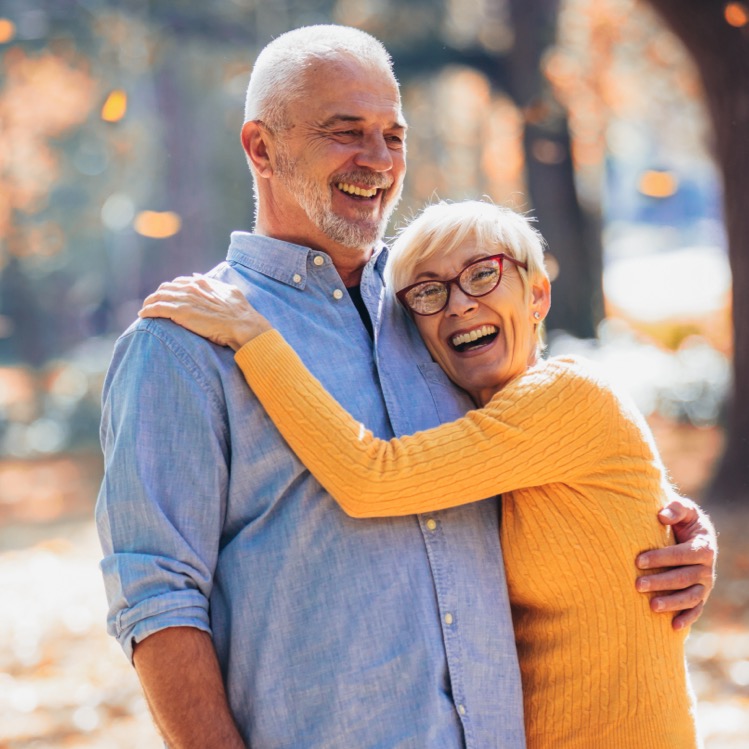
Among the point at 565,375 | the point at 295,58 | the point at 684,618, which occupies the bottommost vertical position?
the point at 684,618

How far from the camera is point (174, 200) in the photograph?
54.1 feet

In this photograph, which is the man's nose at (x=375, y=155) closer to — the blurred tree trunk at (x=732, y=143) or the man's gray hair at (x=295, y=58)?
the man's gray hair at (x=295, y=58)

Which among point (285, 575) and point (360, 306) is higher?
point (360, 306)

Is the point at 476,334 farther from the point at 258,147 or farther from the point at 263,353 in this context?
the point at 258,147

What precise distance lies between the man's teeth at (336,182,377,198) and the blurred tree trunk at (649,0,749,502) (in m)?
6.33

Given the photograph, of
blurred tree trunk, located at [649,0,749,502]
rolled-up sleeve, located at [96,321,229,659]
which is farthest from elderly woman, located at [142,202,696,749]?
blurred tree trunk, located at [649,0,749,502]

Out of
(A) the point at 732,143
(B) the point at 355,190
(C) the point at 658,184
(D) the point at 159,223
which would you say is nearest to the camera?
(B) the point at 355,190

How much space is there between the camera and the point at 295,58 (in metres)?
2.65

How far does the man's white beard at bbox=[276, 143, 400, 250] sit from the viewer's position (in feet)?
8.57

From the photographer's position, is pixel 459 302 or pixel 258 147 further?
pixel 258 147

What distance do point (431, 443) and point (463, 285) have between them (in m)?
0.46

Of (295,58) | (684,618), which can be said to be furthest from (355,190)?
(684,618)

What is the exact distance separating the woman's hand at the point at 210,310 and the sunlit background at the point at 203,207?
315cm

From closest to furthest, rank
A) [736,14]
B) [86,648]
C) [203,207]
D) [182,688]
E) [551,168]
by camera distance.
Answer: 1. [182,688]
2. [86,648]
3. [736,14]
4. [551,168]
5. [203,207]
